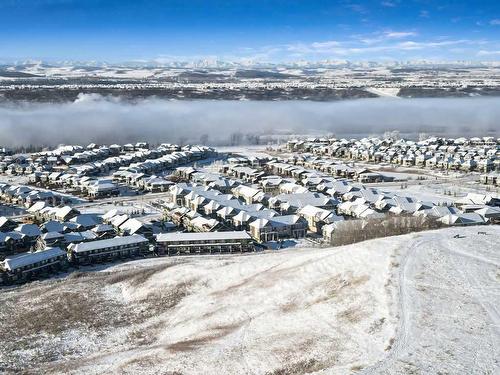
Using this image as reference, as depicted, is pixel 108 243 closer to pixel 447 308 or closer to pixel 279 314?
pixel 279 314

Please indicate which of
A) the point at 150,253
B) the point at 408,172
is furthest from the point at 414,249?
the point at 408,172

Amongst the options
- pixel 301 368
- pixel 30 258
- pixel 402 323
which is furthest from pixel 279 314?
pixel 30 258

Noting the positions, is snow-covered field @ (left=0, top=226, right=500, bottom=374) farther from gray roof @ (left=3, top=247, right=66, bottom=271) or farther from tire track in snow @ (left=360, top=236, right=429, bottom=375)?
gray roof @ (left=3, top=247, right=66, bottom=271)

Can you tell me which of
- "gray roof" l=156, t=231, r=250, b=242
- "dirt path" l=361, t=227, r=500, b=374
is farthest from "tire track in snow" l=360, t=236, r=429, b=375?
"gray roof" l=156, t=231, r=250, b=242

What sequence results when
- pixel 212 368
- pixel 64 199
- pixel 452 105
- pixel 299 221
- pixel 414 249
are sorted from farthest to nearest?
pixel 452 105 → pixel 64 199 → pixel 299 221 → pixel 414 249 → pixel 212 368

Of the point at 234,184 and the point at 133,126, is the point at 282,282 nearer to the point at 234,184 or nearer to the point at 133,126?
the point at 234,184

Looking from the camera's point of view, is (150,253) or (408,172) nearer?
(150,253)
